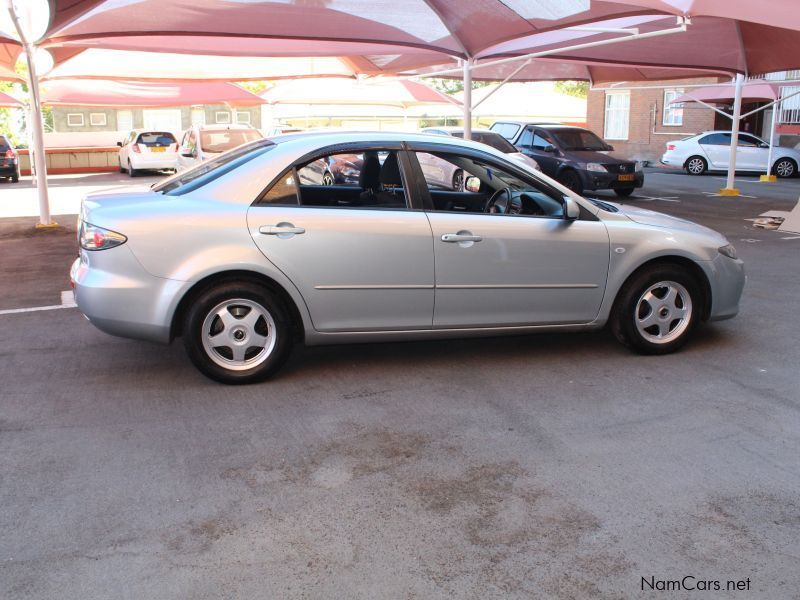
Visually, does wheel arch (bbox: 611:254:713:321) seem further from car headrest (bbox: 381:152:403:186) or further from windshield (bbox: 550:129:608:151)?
windshield (bbox: 550:129:608:151)

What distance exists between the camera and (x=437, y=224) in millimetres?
5516

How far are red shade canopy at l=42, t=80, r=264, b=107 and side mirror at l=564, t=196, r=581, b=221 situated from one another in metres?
22.7

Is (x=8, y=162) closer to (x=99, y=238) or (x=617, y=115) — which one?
(x=99, y=238)

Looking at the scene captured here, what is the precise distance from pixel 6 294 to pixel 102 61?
12.4 meters

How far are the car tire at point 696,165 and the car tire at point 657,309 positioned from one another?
75.1 ft

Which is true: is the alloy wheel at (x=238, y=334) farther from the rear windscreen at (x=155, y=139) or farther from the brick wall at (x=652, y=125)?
the brick wall at (x=652, y=125)

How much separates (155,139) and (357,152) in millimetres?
24110

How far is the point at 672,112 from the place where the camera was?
34344mm

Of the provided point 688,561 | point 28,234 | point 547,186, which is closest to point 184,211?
point 547,186

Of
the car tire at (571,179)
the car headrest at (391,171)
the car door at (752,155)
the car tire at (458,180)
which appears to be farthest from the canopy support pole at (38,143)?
the car door at (752,155)

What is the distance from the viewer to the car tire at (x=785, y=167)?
83.1 ft

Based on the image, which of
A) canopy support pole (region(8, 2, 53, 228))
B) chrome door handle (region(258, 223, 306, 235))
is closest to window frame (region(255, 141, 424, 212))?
chrome door handle (region(258, 223, 306, 235))

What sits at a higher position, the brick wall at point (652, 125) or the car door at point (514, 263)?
the brick wall at point (652, 125)

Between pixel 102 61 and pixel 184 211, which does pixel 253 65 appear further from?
pixel 184 211
